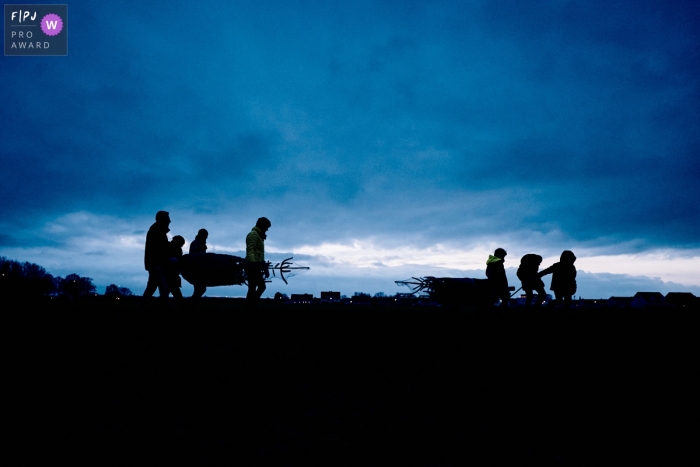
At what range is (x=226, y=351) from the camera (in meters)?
4.38

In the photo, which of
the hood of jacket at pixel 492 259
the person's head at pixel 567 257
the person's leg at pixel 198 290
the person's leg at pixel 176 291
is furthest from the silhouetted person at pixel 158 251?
the person's head at pixel 567 257

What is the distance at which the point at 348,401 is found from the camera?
2877 mm

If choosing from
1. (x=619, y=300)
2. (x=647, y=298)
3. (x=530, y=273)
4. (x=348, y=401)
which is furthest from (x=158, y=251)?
(x=619, y=300)

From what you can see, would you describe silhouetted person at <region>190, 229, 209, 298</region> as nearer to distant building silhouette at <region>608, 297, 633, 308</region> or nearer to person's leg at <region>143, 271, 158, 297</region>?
person's leg at <region>143, 271, 158, 297</region>

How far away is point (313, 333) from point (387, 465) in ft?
13.8

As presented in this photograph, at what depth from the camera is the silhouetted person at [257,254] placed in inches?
334

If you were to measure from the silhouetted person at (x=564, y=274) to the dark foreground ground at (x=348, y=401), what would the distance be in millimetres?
5041

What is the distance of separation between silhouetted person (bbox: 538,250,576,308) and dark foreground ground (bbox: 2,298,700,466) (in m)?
5.04

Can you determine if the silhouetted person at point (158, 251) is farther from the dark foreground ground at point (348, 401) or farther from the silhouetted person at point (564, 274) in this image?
the silhouetted person at point (564, 274)

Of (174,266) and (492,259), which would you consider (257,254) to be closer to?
(174,266)

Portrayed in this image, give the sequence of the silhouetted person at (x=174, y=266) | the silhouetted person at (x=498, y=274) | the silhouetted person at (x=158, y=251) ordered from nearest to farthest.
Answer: the silhouetted person at (x=158, y=251)
the silhouetted person at (x=174, y=266)
the silhouetted person at (x=498, y=274)

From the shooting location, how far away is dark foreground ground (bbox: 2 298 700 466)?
2.15m

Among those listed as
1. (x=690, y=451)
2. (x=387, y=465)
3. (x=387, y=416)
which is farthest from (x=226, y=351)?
(x=690, y=451)

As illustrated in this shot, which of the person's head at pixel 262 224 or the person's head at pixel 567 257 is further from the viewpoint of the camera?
the person's head at pixel 567 257
